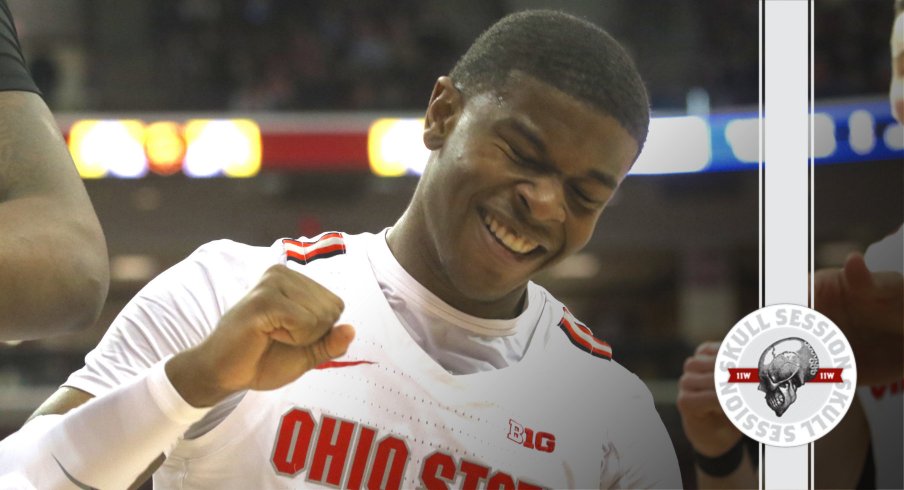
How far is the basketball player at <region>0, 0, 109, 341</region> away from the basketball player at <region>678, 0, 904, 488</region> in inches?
42.3

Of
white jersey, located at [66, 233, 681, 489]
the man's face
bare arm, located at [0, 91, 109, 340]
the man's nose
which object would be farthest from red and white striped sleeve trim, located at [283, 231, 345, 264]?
bare arm, located at [0, 91, 109, 340]

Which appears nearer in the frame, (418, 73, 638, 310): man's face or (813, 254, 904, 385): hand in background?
(418, 73, 638, 310): man's face

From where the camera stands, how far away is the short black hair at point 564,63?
4.13 ft

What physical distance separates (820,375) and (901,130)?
405 mm

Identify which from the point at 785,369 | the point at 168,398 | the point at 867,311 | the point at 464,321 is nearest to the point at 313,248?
the point at 464,321

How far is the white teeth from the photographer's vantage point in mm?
1293

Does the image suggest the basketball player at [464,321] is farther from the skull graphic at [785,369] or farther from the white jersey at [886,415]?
the white jersey at [886,415]

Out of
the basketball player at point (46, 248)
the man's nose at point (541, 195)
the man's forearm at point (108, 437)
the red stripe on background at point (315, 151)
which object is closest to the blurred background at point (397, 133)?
the red stripe on background at point (315, 151)

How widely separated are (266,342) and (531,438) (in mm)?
523

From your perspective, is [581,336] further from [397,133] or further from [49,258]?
[49,258]

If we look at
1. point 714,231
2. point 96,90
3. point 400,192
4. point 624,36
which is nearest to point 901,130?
point 714,231

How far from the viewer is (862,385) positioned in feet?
5.07

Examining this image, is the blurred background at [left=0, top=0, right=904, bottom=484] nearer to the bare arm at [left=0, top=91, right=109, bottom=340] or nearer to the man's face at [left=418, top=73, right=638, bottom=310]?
the man's face at [left=418, top=73, right=638, bottom=310]

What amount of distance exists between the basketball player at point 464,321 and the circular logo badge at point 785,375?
0.18m
